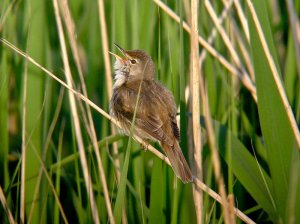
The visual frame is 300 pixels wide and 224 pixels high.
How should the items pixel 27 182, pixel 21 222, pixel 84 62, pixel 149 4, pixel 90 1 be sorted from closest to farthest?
pixel 21 222 < pixel 27 182 < pixel 149 4 < pixel 90 1 < pixel 84 62

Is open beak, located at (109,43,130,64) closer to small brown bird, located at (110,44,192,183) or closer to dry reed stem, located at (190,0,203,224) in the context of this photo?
small brown bird, located at (110,44,192,183)

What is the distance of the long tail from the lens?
318 cm

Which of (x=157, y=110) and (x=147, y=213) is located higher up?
(x=157, y=110)

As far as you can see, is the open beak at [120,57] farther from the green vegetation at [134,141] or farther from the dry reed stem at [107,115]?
the dry reed stem at [107,115]

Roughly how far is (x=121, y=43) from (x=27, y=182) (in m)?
A: 1.03

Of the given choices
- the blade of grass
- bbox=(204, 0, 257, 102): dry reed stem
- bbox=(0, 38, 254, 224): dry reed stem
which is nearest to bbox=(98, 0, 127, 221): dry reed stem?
bbox=(0, 38, 254, 224): dry reed stem

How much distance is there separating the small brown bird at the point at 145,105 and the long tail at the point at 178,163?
20 mm

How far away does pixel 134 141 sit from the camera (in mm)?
3988

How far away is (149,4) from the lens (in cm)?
411

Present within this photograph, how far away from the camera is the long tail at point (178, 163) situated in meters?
3.18

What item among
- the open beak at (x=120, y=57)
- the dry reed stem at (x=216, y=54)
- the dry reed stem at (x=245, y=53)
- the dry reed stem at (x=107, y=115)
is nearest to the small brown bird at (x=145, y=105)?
the open beak at (x=120, y=57)

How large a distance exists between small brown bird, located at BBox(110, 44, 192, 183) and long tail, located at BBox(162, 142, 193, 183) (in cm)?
2

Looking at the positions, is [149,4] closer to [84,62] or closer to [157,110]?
[157,110]

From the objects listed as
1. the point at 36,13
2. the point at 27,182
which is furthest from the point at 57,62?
the point at 27,182
